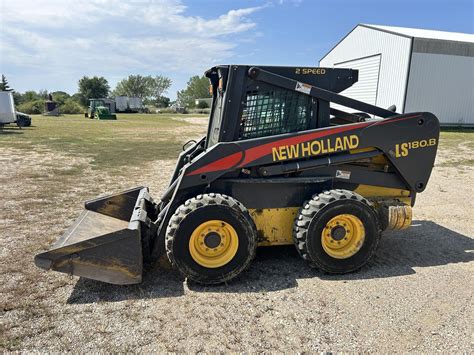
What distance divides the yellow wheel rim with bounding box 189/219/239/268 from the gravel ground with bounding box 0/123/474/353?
303 millimetres

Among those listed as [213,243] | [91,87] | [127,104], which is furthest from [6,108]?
Answer: [91,87]

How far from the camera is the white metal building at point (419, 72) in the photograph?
25.5 m

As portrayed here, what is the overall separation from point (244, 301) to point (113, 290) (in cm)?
137

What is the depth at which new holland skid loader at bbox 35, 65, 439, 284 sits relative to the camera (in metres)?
3.93

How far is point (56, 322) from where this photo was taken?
3340mm

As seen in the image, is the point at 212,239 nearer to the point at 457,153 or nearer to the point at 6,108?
the point at 457,153

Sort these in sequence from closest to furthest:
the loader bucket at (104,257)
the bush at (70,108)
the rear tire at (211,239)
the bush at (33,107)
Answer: the loader bucket at (104,257)
the rear tire at (211,239)
the bush at (33,107)
the bush at (70,108)

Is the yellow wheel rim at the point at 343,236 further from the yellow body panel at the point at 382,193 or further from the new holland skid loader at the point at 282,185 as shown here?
the yellow body panel at the point at 382,193

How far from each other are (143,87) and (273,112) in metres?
108

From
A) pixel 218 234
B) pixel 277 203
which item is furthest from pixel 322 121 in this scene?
pixel 218 234

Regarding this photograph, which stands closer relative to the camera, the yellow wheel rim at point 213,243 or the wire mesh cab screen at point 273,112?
the yellow wheel rim at point 213,243

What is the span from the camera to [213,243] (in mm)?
3963

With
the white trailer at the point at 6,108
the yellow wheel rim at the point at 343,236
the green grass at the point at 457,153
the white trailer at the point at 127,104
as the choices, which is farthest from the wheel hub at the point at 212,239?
the white trailer at the point at 127,104

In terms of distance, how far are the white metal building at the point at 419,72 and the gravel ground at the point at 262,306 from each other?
23217 millimetres
